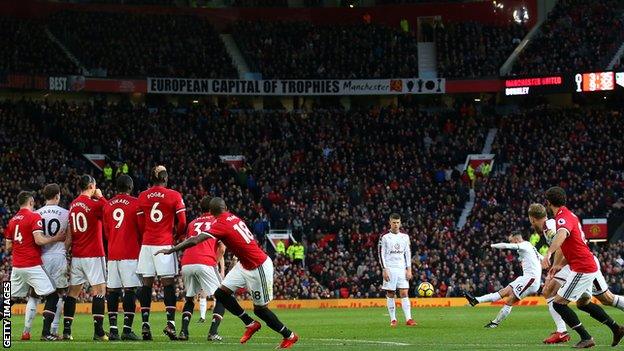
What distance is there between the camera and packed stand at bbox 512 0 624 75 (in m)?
59.5

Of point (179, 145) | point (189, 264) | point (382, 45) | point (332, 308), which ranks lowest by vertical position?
point (332, 308)

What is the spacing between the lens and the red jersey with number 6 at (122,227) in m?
21.8

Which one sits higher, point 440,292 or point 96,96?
→ point 96,96

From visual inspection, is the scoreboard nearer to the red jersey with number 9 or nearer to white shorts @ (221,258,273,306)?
the red jersey with number 9

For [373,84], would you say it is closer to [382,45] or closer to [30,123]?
[382,45]

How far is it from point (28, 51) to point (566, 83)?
25.5 metres

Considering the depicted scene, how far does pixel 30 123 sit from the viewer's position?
184ft

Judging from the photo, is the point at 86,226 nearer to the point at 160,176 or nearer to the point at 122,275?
the point at 122,275

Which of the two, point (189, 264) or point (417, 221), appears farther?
point (417, 221)

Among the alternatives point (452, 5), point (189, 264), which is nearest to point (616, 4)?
point (452, 5)

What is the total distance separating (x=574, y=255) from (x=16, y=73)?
134ft

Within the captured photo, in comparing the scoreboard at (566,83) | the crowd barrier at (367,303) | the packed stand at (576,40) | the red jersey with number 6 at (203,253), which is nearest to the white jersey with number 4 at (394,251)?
the red jersey with number 6 at (203,253)

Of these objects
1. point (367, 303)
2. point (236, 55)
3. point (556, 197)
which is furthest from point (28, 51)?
point (556, 197)

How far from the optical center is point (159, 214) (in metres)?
21.7
